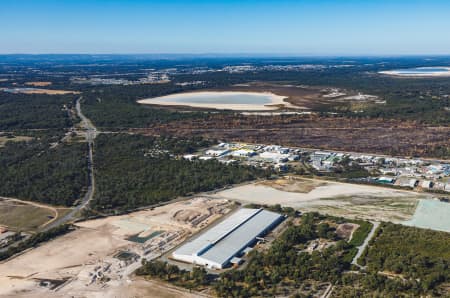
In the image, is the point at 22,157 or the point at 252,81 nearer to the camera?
the point at 22,157

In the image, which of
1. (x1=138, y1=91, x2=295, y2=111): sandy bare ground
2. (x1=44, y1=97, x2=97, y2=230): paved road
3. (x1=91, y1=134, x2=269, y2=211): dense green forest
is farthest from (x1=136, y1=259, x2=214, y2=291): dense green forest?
(x1=138, y1=91, x2=295, y2=111): sandy bare ground

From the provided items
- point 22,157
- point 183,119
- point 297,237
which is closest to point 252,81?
point 183,119

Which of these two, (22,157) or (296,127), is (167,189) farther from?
(296,127)

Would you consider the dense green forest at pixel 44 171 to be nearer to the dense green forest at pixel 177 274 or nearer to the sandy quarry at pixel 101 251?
the sandy quarry at pixel 101 251

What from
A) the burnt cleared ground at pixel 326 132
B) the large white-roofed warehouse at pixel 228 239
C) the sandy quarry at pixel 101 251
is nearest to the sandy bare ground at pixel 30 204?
the sandy quarry at pixel 101 251

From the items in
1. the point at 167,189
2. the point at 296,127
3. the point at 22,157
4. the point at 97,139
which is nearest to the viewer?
the point at 167,189

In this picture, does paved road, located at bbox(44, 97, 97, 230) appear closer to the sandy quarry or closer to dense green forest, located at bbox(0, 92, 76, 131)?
the sandy quarry
